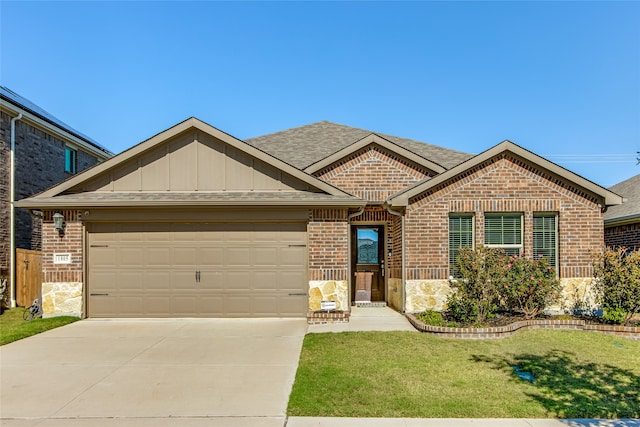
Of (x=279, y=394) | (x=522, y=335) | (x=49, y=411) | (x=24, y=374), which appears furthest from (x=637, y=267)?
(x=24, y=374)

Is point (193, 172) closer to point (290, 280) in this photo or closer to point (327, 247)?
point (290, 280)

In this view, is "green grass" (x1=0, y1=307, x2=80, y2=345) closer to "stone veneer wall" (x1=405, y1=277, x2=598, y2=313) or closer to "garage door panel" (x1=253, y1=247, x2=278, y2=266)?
"garage door panel" (x1=253, y1=247, x2=278, y2=266)

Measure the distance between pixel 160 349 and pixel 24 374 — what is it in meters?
2.06

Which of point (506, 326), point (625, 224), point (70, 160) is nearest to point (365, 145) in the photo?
point (506, 326)

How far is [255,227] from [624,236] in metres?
10.8

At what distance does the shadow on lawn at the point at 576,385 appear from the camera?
203 inches

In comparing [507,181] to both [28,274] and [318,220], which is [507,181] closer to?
[318,220]

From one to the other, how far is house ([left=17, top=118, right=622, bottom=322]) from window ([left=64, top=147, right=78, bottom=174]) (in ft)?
22.3

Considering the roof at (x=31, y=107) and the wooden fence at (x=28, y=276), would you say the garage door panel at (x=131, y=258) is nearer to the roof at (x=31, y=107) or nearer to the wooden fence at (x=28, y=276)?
the wooden fence at (x=28, y=276)

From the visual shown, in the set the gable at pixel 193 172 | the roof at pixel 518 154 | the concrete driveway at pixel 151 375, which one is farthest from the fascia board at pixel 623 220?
the concrete driveway at pixel 151 375

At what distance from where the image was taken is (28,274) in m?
13.2

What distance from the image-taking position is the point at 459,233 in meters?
11.2

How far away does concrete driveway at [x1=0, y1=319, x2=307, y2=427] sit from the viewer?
514 centimetres

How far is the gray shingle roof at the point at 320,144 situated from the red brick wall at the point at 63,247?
6421 mm
